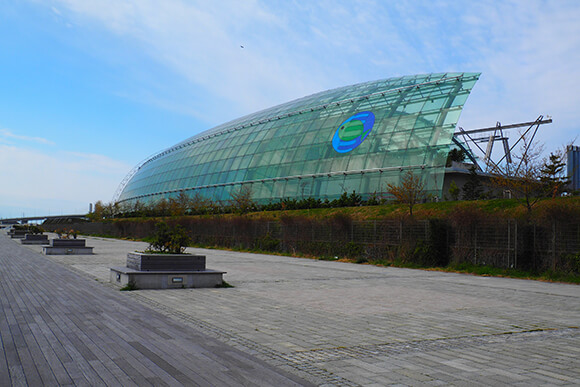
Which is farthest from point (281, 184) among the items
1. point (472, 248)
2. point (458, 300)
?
point (458, 300)

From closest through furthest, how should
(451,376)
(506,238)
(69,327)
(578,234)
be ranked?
(451,376)
(69,327)
(578,234)
(506,238)

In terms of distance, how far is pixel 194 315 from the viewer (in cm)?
937

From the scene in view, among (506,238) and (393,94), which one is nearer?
(506,238)

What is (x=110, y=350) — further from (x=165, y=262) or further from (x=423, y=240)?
(x=423, y=240)

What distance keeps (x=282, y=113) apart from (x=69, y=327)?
48.9m

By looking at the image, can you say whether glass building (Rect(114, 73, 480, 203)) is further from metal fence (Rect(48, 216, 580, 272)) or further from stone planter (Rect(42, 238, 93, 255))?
stone planter (Rect(42, 238, 93, 255))

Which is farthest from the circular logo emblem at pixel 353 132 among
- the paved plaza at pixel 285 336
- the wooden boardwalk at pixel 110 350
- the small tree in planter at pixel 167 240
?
the wooden boardwalk at pixel 110 350

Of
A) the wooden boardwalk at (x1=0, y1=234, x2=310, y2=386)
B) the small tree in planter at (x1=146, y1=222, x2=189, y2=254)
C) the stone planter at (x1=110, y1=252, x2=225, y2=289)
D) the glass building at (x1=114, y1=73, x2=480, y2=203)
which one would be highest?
the glass building at (x1=114, y1=73, x2=480, y2=203)

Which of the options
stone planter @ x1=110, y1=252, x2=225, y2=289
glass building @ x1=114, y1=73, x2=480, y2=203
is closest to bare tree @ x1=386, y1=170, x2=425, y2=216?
glass building @ x1=114, y1=73, x2=480, y2=203

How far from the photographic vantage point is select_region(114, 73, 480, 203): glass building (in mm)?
36469

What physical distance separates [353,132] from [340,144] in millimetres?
1491

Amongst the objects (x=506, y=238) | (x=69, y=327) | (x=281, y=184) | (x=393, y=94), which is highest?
(x=393, y=94)

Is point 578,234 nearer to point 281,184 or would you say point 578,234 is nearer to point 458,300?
point 458,300

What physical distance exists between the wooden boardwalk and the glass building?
2801cm
